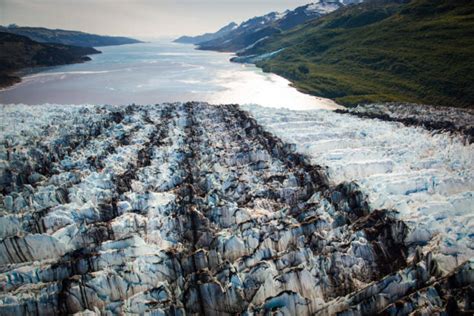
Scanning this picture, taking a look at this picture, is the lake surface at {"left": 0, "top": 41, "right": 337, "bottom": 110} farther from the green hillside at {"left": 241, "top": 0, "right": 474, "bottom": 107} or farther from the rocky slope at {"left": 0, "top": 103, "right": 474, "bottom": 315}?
the rocky slope at {"left": 0, "top": 103, "right": 474, "bottom": 315}

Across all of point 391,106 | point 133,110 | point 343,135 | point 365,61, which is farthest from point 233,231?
point 365,61

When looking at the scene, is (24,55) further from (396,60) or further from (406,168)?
(406,168)

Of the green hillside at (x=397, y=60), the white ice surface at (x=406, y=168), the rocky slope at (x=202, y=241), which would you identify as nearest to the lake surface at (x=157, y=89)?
the green hillside at (x=397, y=60)

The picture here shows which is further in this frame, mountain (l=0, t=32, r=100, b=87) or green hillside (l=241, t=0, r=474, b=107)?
mountain (l=0, t=32, r=100, b=87)

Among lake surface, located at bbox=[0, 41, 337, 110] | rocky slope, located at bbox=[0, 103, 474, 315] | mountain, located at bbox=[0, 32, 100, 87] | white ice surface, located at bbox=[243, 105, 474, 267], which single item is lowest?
rocky slope, located at bbox=[0, 103, 474, 315]

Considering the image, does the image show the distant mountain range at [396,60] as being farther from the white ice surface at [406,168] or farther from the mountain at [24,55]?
the mountain at [24,55]

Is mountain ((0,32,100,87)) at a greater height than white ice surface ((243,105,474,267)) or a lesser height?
greater

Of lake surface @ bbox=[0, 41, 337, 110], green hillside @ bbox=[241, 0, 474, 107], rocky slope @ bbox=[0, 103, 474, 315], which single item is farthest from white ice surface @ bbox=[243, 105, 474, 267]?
green hillside @ bbox=[241, 0, 474, 107]
